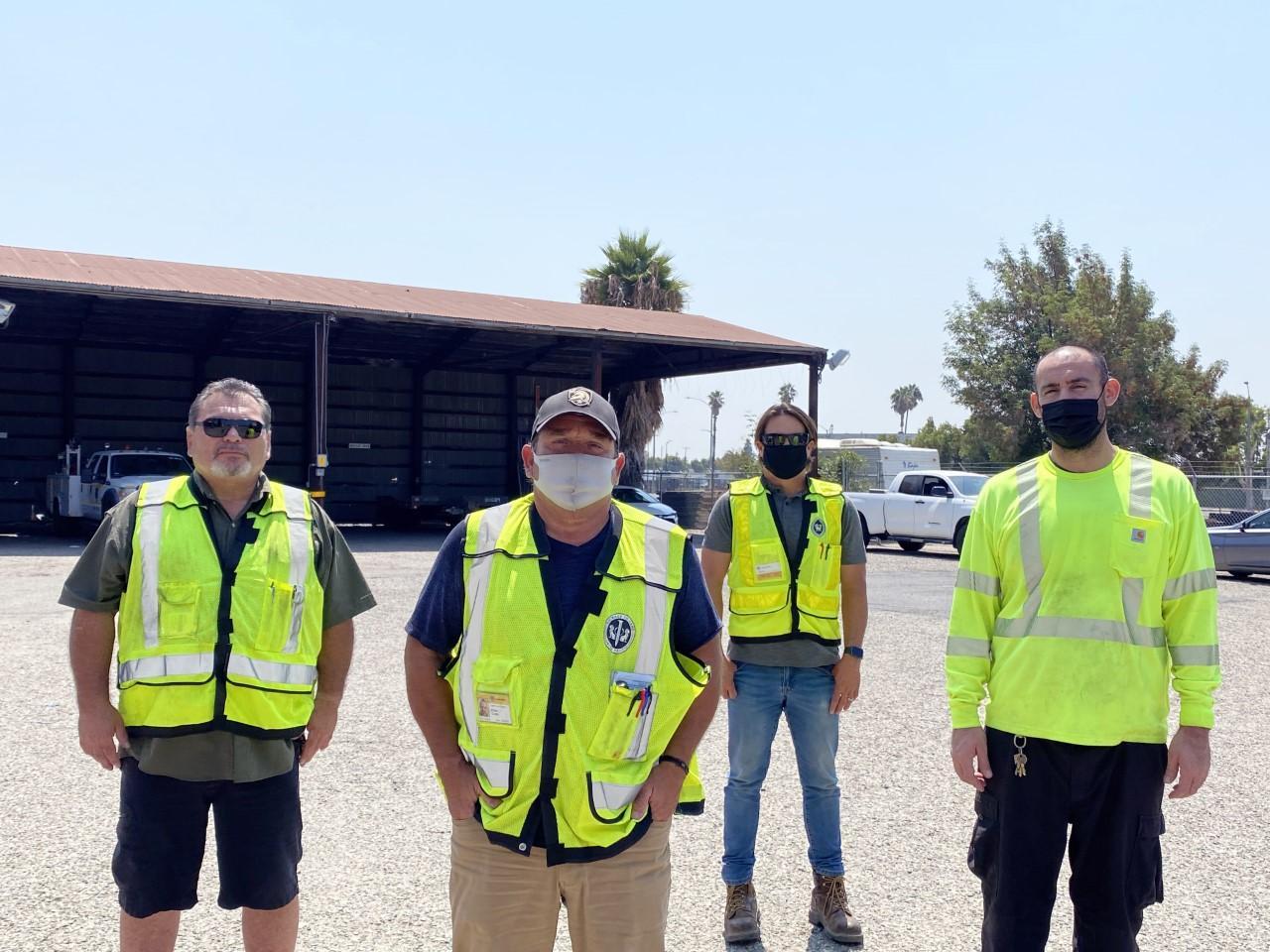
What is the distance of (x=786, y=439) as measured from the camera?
14.3 ft

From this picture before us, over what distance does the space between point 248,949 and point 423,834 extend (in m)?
1.62

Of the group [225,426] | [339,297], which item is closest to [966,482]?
[339,297]

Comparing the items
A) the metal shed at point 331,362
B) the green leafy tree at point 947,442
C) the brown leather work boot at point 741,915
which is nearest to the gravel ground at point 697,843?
the brown leather work boot at point 741,915

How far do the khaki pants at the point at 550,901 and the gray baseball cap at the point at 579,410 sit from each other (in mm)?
1040

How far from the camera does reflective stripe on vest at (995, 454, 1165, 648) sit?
121 inches

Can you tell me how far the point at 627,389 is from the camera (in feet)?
113

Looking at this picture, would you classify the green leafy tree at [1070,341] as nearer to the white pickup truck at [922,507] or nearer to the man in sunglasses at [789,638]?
the white pickup truck at [922,507]

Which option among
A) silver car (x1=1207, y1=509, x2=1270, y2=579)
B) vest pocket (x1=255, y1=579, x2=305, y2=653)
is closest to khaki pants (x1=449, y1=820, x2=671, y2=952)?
vest pocket (x1=255, y1=579, x2=305, y2=653)

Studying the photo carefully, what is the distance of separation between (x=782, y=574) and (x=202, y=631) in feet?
6.86

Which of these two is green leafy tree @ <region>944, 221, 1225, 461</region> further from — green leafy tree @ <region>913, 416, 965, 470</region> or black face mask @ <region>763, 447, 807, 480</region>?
black face mask @ <region>763, 447, 807, 480</region>

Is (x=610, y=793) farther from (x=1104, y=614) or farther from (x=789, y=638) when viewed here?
(x=789, y=638)

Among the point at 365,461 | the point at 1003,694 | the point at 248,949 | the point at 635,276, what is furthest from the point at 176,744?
the point at 635,276

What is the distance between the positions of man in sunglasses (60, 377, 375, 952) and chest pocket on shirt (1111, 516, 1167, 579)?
2376mm

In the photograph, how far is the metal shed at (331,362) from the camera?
23250 millimetres
